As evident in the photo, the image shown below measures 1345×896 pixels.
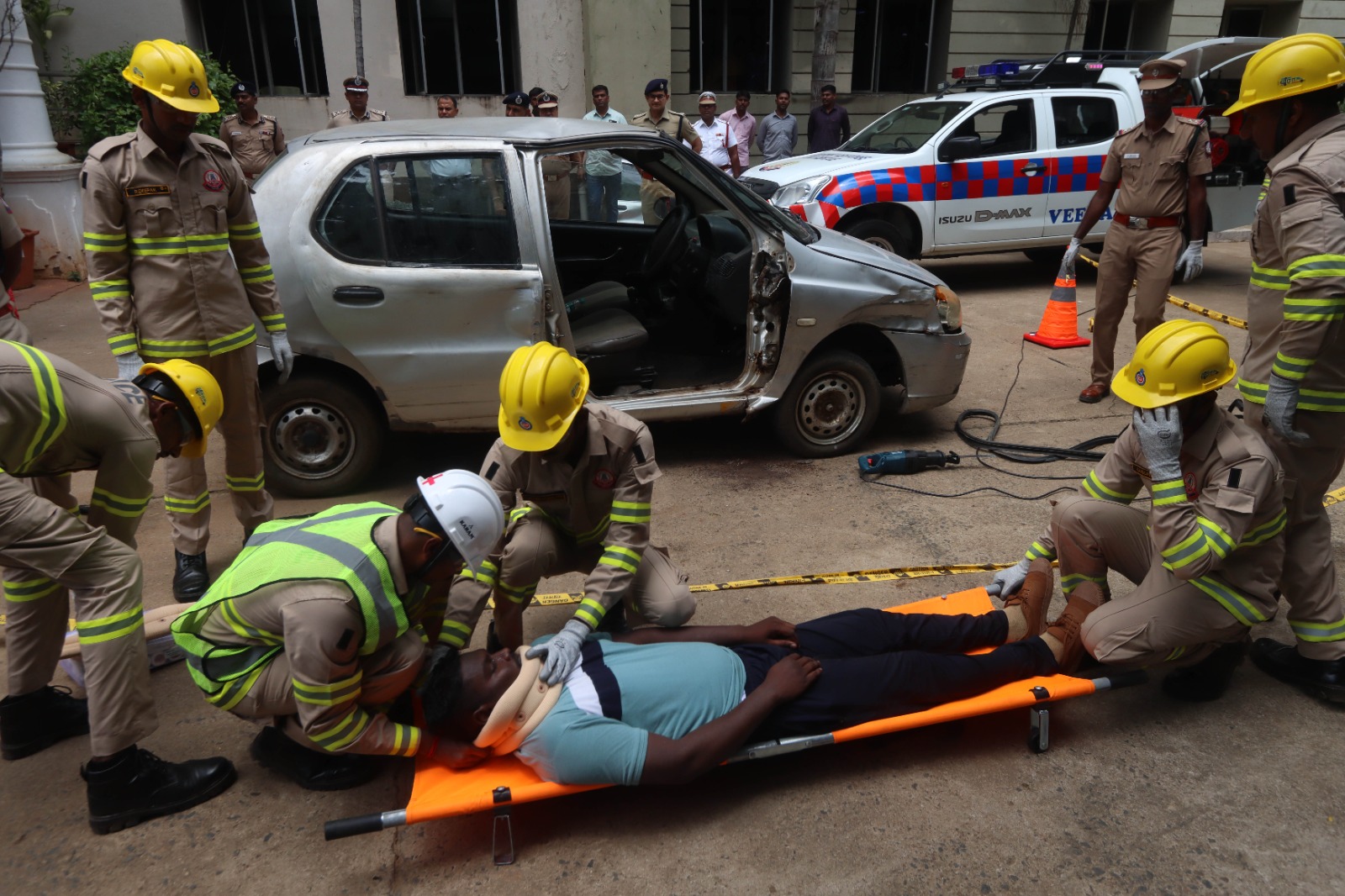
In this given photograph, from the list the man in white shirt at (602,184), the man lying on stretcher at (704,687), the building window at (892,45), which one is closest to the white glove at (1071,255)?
the man in white shirt at (602,184)

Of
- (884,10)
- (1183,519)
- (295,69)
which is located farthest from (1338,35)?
(1183,519)

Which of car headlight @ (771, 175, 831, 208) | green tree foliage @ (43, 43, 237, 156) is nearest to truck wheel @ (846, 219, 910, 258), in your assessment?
car headlight @ (771, 175, 831, 208)

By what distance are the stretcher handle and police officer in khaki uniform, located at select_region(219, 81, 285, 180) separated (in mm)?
8199

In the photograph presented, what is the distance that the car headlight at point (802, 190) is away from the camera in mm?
8359

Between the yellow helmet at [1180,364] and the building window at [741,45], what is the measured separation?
1356 cm

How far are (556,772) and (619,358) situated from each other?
2.85 meters

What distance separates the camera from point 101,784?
2572 mm

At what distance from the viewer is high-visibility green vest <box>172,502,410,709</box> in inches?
94.1

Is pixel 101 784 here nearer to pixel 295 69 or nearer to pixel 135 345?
pixel 135 345

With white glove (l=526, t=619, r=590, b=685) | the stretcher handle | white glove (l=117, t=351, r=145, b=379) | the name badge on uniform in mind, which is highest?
the name badge on uniform

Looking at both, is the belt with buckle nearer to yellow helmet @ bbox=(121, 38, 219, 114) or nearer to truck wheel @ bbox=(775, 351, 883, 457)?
truck wheel @ bbox=(775, 351, 883, 457)

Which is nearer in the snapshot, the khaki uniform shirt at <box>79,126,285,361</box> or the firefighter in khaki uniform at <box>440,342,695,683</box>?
the firefighter in khaki uniform at <box>440,342,695,683</box>

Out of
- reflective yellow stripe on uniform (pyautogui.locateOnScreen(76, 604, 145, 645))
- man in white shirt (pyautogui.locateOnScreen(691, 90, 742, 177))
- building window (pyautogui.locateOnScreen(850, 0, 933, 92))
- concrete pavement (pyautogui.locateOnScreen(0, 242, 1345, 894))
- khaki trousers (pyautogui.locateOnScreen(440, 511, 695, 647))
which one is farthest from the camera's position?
building window (pyautogui.locateOnScreen(850, 0, 933, 92))

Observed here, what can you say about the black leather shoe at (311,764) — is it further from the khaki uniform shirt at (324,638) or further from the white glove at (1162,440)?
the white glove at (1162,440)
